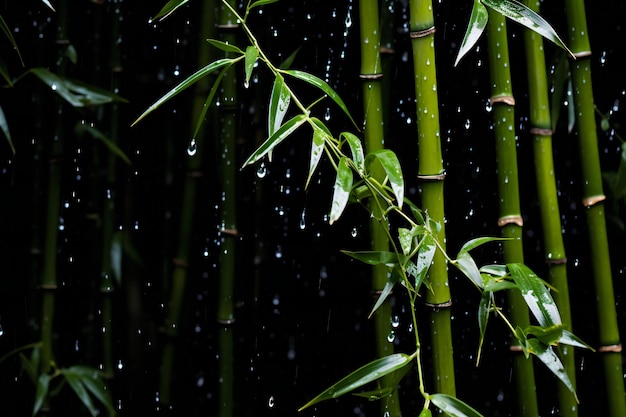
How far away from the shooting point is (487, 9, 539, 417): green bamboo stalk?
0.92 m

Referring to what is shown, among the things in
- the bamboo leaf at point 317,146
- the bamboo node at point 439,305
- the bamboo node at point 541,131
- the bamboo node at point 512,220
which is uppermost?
the bamboo node at point 541,131

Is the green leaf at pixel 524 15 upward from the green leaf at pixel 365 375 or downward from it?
upward

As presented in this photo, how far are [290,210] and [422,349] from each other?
0.36m

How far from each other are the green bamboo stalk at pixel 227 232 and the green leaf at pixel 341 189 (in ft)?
1.56

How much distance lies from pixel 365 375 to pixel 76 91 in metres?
0.77

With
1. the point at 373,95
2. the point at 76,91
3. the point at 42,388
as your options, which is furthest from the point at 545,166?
the point at 42,388

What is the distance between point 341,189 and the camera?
2.29ft

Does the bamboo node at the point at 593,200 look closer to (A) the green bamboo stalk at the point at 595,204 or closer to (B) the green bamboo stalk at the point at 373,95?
(A) the green bamboo stalk at the point at 595,204

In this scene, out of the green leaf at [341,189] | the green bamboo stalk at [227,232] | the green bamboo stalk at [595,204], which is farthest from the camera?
the green bamboo stalk at [227,232]

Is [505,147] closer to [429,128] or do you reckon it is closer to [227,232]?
[429,128]

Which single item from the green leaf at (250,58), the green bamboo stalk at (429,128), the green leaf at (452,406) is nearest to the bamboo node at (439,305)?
the green bamboo stalk at (429,128)

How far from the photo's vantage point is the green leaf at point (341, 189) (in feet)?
2.23

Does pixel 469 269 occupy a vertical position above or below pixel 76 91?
below

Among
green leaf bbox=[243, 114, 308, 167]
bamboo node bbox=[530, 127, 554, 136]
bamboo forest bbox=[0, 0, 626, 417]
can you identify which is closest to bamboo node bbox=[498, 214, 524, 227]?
bamboo node bbox=[530, 127, 554, 136]
